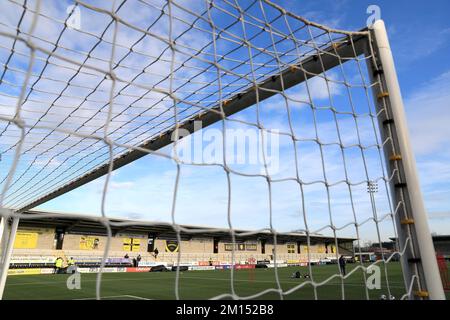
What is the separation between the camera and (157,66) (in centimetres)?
257

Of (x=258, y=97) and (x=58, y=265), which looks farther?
(x=58, y=265)

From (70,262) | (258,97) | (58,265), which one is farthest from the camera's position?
(70,262)

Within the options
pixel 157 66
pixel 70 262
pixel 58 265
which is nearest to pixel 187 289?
pixel 157 66

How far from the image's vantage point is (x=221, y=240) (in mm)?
28234

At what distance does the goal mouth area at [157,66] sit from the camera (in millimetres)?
1696

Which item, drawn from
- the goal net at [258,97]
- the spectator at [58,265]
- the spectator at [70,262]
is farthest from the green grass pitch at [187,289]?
the spectator at [70,262]

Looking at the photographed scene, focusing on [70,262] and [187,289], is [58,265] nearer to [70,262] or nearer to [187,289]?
[70,262]

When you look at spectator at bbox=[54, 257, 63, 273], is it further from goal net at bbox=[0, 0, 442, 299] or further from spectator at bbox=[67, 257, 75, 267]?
goal net at bbox=[0, 0, 442, 299]

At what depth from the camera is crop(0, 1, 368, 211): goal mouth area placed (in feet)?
5.57

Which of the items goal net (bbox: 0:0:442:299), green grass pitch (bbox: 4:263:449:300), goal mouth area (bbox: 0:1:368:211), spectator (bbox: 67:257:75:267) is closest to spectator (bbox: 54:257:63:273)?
spectator (bbox: 67:257:75:267)

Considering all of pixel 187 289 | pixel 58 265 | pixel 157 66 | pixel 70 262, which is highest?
pixel 157 66

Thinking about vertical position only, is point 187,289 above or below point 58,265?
below

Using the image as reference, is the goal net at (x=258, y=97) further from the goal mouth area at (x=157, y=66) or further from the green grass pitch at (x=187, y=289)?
the green grass pitch at (x=187, y=289)
